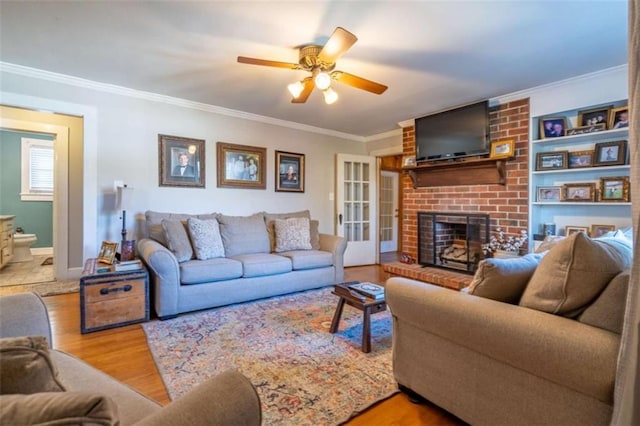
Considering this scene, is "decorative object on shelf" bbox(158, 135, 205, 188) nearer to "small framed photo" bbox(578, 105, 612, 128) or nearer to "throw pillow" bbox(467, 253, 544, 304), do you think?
"throw pillow" bbox(467, 253, 544, 304)

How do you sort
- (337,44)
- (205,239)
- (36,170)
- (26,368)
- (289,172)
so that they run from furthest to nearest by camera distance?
(36,170)
(289,172)
(205,239)
(337,44)
(26,368)

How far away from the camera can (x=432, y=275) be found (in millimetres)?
3852

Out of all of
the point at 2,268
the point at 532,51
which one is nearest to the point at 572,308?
the point at 532,51

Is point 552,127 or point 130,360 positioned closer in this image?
point 130,360

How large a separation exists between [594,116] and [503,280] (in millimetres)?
2874

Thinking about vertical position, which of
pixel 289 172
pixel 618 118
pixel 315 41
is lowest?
pixel 289 172

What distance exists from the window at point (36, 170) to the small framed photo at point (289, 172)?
4.65 metres

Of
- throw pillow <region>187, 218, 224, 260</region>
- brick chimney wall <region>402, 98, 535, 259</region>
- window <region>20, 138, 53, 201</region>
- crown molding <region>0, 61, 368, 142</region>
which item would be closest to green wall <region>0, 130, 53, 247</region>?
window <region>20, 138, 53, 201</region>

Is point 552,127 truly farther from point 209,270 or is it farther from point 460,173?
point 209,270

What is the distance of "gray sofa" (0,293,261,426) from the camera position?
1.50 feet

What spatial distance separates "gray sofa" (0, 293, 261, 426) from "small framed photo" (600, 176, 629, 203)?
147 inches

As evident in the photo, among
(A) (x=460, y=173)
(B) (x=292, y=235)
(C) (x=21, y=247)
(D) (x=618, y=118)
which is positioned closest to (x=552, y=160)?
(D) (x=618, y=118)

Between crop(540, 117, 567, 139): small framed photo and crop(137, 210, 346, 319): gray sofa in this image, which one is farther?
crop(540, 117, 567, 139): small framed photo

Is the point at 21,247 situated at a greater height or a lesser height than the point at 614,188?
lesser
